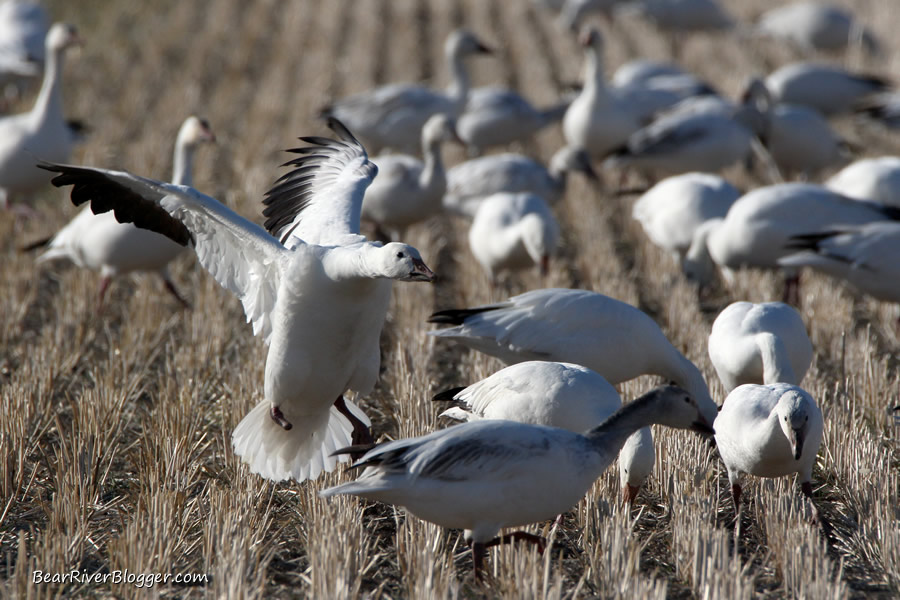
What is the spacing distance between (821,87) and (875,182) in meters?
4.17

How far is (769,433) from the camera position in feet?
11.1

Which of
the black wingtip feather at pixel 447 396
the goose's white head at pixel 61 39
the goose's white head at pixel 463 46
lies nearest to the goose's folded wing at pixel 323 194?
the black wingtip feather at pixel 447 396

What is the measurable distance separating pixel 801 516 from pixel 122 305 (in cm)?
407

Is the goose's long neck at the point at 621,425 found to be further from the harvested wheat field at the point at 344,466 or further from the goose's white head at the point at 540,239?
the goose's white head at the point at 540,239

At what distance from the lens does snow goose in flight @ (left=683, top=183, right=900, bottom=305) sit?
5.92 metres

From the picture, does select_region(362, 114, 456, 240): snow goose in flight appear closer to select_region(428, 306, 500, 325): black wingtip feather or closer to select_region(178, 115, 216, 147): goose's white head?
select_region(178, 115, 216, 147): goose's white head

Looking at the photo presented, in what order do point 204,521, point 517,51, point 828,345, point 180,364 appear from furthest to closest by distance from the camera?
point 517,51 → point 828,345 → point 180,364 → point 204,521

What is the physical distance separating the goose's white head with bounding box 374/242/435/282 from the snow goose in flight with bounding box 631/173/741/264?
3860mm

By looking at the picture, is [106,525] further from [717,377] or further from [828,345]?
[828,345]

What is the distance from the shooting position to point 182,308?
604cm

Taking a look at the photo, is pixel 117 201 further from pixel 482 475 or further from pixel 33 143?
pixel 33 143

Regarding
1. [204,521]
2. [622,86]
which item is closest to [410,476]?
[204,521]

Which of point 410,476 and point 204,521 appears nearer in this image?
point 410,476

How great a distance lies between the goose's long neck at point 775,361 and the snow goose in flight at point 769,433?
405 millimetres
